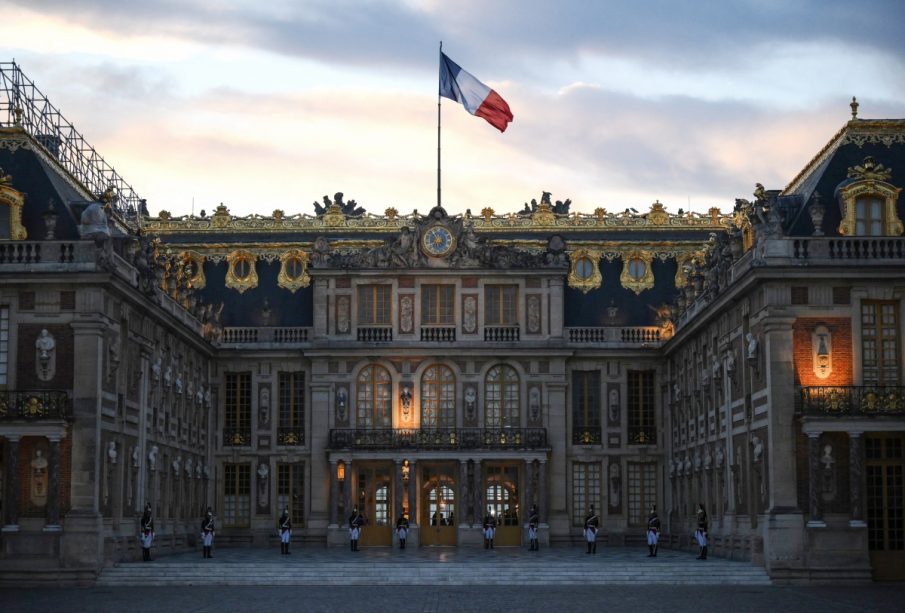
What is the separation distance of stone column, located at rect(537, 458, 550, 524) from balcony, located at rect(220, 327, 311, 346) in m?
10.9

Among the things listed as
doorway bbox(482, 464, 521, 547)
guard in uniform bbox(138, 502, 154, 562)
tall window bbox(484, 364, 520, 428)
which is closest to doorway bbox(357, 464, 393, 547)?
doorway bbox(482, 464, 521, 547)

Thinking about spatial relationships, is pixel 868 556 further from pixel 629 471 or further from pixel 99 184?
pixel 99 184

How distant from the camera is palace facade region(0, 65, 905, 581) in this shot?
3825 cm

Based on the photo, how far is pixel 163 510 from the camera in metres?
49.0

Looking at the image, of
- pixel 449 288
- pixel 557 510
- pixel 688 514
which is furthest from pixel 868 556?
pixel 449 288

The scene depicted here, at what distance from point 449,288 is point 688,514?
522 inches

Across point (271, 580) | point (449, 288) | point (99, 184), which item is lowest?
point (271, 580)

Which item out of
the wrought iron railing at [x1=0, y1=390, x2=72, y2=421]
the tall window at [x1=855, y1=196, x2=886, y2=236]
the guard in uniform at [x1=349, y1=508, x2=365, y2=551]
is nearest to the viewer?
the wrought iron railing at [x1=0, y1=390, x2=72, y2=421]

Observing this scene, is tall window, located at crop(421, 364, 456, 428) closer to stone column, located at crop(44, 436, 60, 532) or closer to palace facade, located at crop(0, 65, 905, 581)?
palace facade, located at crop(0, 65, 905, 581)

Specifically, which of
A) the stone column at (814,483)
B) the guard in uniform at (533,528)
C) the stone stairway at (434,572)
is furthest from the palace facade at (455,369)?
the guard in uniform at (533,528)

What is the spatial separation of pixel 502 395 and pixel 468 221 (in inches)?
331

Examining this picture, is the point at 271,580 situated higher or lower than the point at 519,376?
lower

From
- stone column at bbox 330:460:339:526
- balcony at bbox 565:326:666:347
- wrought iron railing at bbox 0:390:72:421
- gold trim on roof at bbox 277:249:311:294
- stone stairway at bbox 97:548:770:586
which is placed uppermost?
gold trim on roof at bbox 277:249:311:294

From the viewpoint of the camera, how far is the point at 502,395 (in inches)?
2271
